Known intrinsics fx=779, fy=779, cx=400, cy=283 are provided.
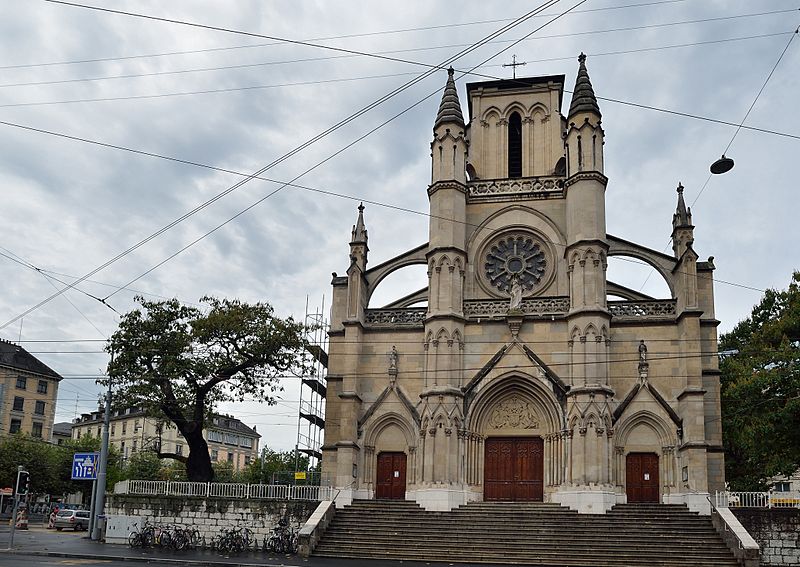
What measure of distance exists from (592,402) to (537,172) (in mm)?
12243

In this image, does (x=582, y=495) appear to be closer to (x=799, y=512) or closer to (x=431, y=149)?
(x=799, y=512)

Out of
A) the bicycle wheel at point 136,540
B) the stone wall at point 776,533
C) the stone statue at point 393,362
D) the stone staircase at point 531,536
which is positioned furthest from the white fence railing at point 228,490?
the stone wall at point 776,533

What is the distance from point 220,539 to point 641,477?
54.1 ft

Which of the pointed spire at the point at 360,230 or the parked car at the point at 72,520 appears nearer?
the pointed spire at the point at 360,230

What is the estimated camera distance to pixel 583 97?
116 feet

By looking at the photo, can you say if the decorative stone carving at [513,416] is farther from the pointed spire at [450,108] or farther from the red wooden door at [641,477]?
the pointed spire at [450,108]

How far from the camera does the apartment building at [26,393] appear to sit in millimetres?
65750

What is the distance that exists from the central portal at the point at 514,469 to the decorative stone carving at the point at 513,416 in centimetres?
55

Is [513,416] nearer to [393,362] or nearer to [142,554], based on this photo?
[393,362]

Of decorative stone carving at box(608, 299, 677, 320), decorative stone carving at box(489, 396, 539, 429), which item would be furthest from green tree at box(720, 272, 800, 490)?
decorative stone carving at box(489, 396, 539, 429)

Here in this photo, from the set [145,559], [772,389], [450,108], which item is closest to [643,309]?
[772,389]

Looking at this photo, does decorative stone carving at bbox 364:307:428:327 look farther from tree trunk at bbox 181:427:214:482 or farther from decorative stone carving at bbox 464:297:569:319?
tree trunk at bbox 181:427:214:482

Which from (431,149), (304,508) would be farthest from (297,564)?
(431,149)

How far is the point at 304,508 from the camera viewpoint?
2898cm
